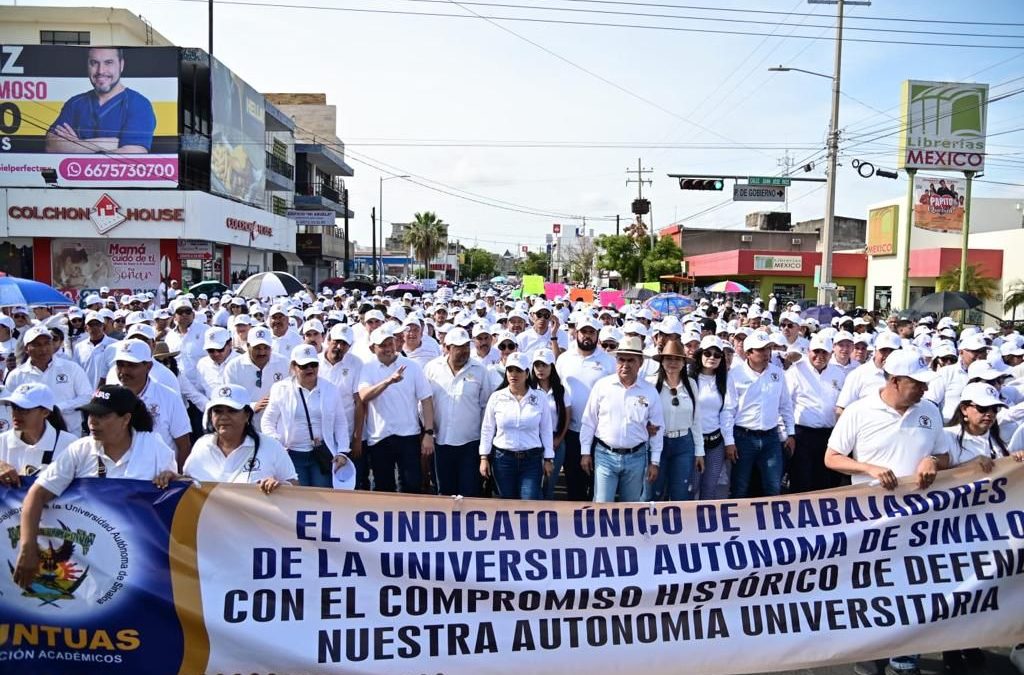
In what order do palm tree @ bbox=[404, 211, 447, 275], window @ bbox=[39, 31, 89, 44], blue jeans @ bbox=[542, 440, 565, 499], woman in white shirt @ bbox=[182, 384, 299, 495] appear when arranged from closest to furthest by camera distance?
woman in white shirt @ bbox=[182, 384, 299, 495] < blue jeans @ bbox=[542, 440, 565, 499] < window @ bbox=[39, 31, 89, 44] < palm tree @ bbox=[404, 211, 447, 275]

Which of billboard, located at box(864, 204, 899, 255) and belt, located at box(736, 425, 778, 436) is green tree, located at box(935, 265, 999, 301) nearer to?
billboard, located at box(864, 204, 899, 255)

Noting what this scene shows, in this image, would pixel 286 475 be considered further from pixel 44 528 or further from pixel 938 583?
pixel 938 583

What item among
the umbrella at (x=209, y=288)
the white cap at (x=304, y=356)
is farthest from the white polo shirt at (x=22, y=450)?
the umbrella at (x=209, y=288)

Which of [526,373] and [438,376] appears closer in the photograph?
[526,373]

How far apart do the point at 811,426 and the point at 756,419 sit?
88 centimetres

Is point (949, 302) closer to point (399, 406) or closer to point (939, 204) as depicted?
point (399, 406)

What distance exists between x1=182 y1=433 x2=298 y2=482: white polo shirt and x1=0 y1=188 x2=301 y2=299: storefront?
27.5 meters

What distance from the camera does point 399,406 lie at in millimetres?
6770

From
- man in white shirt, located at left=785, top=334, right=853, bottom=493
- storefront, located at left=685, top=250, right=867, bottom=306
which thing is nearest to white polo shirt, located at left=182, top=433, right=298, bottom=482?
man in white shirt, located at left=785, top=334, right=853, bottom=493

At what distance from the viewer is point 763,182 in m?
25.5

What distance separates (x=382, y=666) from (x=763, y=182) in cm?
2425

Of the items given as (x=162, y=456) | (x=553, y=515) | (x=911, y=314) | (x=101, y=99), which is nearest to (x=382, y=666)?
(x=553, y=515)

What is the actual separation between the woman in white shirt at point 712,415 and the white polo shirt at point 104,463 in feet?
14.3

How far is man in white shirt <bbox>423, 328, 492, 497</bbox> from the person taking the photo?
6.76 metres
